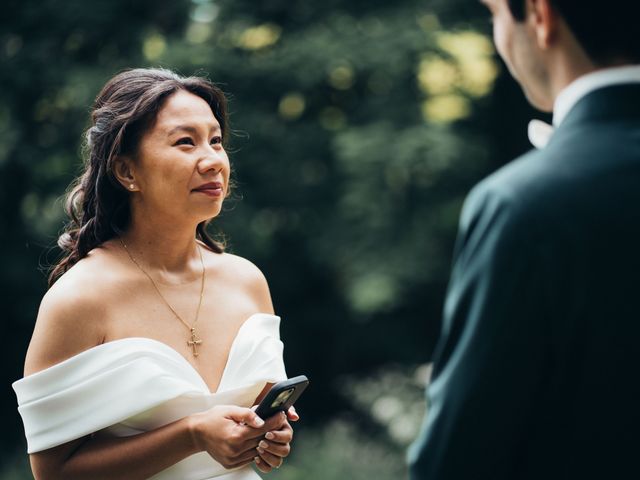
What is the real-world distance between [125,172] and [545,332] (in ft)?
5.45

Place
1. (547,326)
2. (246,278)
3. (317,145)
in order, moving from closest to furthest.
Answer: (547,326), (246,278), (317,145)

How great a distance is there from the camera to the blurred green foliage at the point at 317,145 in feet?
31.7

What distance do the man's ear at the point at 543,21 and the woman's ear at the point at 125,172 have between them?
148 cm

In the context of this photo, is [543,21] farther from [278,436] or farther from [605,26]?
[278,436]

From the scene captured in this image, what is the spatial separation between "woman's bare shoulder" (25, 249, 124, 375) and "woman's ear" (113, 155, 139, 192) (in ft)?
1.09

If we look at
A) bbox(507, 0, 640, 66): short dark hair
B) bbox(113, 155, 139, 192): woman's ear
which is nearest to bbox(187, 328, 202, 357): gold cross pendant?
bbox(113, 155, 139, 192): woman's ear

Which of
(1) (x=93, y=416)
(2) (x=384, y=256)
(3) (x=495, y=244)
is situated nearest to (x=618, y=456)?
(3) (x=495, y=244)

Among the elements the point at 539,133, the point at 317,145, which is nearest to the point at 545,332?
the point at 539,133

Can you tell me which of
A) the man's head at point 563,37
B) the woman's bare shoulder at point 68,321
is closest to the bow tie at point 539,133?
the man's head at point 563,37

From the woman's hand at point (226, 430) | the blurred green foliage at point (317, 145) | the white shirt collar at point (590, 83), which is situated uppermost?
the white shirt collar at point (590, 83)

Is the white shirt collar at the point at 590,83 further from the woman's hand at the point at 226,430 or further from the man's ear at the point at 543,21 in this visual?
the woman's hand at the point at 226,430

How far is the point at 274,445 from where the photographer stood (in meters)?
2.62

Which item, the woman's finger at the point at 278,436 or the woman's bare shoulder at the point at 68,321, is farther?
the woman's finger at the point at 278,436

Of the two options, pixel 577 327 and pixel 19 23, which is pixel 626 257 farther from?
pixel 19 23
